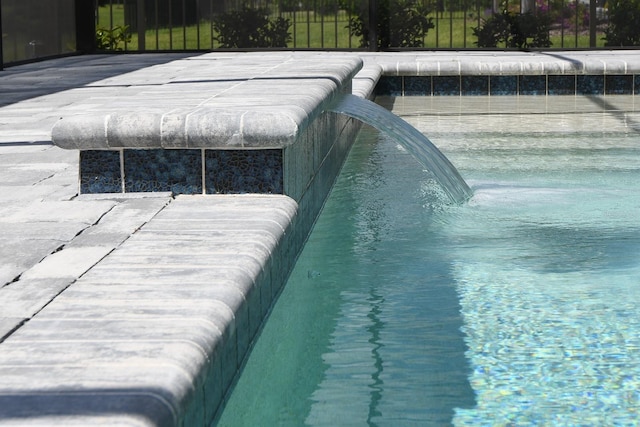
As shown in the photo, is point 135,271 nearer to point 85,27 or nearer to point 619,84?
point 619,84

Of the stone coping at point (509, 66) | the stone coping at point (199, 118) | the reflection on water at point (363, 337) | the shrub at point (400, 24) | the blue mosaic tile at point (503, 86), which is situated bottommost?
the reflection on water at point (363, 337)

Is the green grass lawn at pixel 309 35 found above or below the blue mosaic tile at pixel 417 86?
above

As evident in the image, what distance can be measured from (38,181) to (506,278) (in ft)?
6.02

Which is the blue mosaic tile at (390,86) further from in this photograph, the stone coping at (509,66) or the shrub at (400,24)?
the shrub at (400,24)

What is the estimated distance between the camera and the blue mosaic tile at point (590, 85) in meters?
12.4

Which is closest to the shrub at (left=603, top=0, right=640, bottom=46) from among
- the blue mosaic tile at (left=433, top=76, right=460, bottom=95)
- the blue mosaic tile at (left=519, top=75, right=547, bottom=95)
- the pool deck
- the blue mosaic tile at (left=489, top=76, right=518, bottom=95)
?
the blue mosaic tile at (left=519, top=75, right=547, bottom=95)

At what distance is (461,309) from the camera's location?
4.02 metres

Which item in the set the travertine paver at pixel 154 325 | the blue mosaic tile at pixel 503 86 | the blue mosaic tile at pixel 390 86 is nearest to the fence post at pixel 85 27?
the blue mosaic tile at pixel 390 86

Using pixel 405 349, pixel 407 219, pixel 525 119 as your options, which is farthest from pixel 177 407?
pixel 525 119

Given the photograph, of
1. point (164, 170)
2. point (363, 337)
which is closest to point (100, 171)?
point (164, 170)

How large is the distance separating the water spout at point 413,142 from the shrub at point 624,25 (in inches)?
395

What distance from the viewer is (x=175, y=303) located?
2557 mm

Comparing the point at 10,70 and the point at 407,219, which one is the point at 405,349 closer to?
the point at 407,219

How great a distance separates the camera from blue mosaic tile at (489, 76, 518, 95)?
1242cm
